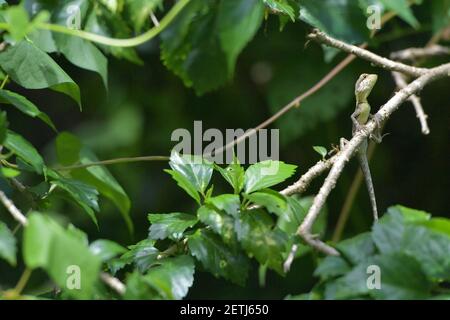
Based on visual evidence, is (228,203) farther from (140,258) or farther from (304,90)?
(304,90)

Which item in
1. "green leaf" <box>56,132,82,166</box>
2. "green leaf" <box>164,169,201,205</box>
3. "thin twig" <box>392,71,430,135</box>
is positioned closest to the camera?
"green leaf" <box>164,169,201,205</box>

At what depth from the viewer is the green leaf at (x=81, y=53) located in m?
1.51

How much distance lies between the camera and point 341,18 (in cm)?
97

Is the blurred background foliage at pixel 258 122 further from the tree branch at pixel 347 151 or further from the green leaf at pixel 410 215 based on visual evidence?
the green leaf at pixel 410 215

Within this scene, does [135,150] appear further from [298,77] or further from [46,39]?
[46,39]

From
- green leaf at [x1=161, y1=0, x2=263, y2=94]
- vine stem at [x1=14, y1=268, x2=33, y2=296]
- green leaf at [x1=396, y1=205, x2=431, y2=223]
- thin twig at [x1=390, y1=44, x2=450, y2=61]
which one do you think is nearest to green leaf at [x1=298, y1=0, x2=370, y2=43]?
green leaf at [x1=161, y1=0, x2=263, y2=94]

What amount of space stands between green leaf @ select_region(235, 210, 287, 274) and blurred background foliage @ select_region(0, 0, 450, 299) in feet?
4.23

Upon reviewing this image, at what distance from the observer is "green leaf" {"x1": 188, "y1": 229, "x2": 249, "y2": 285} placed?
1.12 m

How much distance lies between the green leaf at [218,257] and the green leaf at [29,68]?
411 mm

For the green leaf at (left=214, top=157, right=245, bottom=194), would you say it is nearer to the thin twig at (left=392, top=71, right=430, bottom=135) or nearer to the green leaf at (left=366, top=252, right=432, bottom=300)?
the green leaf at (left=366, top=252, right=432, bottom=300)

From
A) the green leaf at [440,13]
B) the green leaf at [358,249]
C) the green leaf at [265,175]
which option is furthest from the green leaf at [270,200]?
the green leaf at [440,13]

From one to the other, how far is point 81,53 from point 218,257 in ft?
2.04
